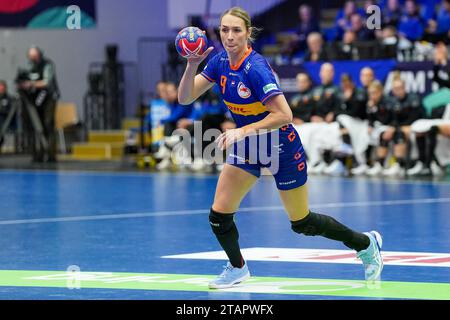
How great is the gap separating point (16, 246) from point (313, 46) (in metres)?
11.7

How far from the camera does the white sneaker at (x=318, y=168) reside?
2025 cm

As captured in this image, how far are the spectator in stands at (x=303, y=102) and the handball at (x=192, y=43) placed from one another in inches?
483

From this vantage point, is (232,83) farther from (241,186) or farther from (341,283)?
(341,283)

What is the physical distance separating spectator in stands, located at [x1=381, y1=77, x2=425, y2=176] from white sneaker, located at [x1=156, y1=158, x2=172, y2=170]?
4803 mm

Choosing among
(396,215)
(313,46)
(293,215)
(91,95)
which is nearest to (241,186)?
(293,215)

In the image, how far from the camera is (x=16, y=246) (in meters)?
11.3

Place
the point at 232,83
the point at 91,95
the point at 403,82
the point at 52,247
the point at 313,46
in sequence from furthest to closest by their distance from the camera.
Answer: the point at 91,95 < the point at 313,46 < the point at 403,82 < the point at 52,247 < the point at 232,83

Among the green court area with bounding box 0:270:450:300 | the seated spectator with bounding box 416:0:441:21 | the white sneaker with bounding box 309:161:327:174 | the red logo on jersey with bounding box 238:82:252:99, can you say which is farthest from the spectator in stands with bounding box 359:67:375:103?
the red logo on jersey with bounding box 238:82:252:99

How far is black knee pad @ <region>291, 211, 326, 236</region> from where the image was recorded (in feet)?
27.9

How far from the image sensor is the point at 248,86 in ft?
27.1

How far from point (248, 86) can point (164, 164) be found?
13998 mm

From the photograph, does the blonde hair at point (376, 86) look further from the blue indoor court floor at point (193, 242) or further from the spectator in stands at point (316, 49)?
the spectator in stands at point (316, 49)

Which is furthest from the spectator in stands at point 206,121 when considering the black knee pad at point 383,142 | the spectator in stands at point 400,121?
the spectator in stands at point 400,121

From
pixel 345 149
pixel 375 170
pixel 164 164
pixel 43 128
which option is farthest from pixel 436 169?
pixel 43 128
